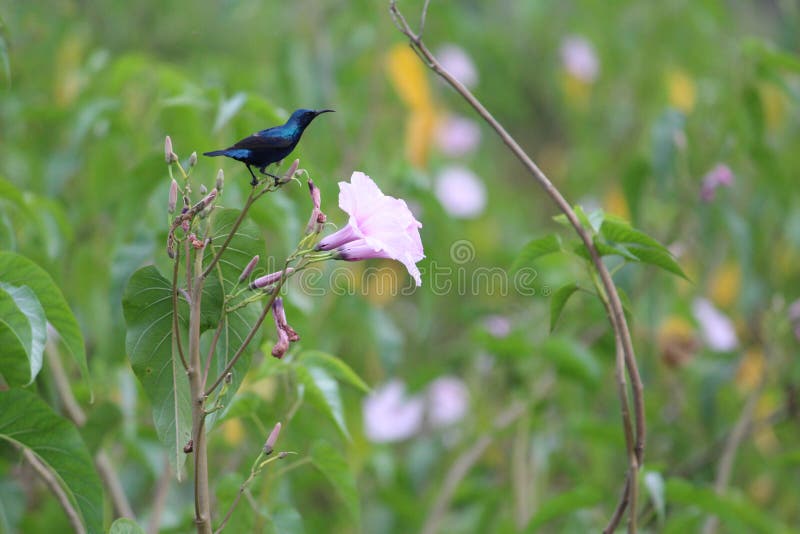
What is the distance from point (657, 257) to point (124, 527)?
0.45m

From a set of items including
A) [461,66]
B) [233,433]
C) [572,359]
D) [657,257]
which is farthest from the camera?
[461,66]

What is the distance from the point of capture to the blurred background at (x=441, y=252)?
1.08 meters

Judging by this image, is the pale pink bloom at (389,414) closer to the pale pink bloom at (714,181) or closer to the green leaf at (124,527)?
the pale pink bloom at (714,181)

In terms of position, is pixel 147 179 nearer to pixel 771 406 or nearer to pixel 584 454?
pixel 584 454

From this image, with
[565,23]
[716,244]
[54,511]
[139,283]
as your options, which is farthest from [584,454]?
[565,23]

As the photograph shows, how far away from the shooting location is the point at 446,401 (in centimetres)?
201

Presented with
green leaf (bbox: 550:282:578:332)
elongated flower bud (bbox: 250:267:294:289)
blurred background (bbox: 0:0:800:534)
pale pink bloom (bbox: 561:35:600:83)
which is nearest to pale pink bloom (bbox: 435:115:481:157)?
blurred background (bbox: 0:0:800:534)

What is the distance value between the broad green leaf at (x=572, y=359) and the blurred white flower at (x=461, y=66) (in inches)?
49.3

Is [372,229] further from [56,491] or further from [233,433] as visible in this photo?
[233,433]

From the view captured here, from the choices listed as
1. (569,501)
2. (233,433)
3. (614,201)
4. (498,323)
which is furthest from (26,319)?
(614,201)

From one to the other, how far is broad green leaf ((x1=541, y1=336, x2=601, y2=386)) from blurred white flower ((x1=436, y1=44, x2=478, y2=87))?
125cm

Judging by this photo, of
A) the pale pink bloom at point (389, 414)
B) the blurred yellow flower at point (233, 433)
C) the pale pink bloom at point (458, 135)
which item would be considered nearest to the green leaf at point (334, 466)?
the blurred yellow flower at point (233, 433)

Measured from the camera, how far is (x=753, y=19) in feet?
11.7

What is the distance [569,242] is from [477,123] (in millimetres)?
1822
